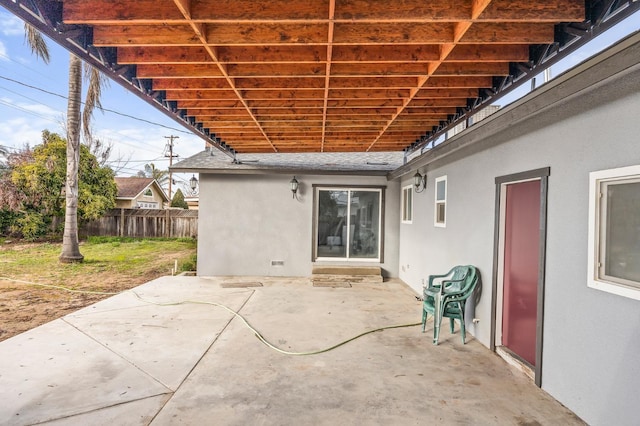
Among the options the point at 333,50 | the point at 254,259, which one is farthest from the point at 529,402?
the point at 254,259

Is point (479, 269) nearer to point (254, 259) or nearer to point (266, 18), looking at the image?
point (266, 18)

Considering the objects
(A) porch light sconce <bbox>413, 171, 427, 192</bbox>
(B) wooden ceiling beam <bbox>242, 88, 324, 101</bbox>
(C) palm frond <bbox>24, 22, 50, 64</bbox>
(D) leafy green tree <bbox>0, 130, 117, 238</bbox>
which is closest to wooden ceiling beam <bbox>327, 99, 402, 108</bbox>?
(B) wooden ceiling beam <bbox>242, 88, 324, 101</bbox>

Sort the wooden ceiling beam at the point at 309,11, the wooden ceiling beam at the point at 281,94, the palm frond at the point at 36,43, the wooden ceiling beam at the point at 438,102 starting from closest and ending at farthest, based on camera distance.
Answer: the wooden ceiling beam at the point at 309,11 < the wooden ceiling beam at the point at 281,94 < the wooden ceiling beam at the point at 438,102 < the palm frond at the point at 36,43

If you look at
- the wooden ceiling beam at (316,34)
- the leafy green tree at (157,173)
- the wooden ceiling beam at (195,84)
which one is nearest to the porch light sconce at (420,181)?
the wooden ceiling beam at (316,34)

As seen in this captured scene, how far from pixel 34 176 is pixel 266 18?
15.5 m

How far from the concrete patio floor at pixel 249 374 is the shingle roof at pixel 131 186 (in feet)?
55.6

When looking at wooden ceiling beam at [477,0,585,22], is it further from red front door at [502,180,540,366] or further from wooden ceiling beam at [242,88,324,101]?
wooden ceiling beam at [242,88,324,101]

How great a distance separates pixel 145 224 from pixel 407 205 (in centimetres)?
1360

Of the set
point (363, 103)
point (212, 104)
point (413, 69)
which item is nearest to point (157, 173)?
point (212, 104)

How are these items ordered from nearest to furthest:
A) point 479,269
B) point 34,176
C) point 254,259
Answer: point 479,269 → point 254,259 → point 34,176

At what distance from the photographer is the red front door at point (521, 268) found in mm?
3504

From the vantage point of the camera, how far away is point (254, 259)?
8.48m

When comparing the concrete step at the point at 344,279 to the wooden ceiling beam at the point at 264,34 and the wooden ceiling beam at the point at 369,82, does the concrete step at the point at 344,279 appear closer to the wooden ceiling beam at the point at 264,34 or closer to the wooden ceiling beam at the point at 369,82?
the wooden ceiling beam at the point at 369,82

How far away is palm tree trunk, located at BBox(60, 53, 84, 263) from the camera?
1009cm
